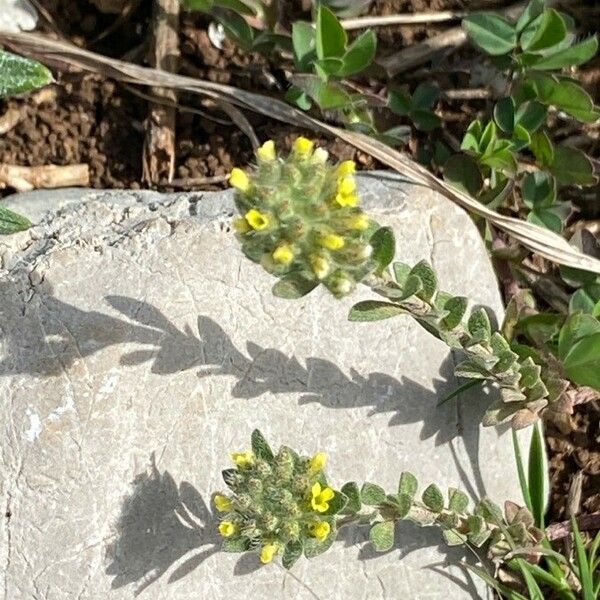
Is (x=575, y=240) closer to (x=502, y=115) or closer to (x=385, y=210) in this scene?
(x=502, y=115)

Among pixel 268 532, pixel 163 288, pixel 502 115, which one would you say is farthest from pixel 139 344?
pixel 502 115

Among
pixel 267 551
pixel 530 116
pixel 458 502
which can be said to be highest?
pixel 530 116

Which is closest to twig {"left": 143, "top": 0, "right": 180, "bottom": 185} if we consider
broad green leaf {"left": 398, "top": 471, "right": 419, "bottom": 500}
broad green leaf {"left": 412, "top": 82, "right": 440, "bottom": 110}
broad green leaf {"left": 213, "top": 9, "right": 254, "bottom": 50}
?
broad green leaf {"left": 213, "top": 9, "right": 254, "bottom": 50}

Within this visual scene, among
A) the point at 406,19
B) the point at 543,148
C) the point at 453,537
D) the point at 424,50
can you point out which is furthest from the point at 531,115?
the point at 453,537

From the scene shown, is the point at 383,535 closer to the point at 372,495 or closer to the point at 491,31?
the point at 372,495

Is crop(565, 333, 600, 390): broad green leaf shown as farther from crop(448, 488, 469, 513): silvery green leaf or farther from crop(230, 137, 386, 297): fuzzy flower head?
crop(230, 137, 386, 297): fuzzy flower head

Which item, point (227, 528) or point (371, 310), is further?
point (371, 310)
